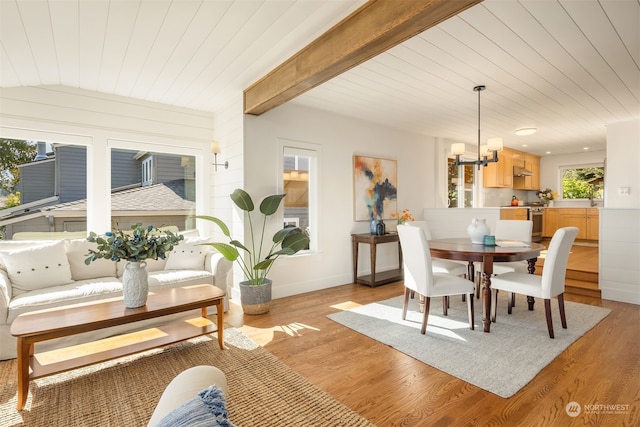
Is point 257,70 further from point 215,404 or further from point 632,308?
point 632,308

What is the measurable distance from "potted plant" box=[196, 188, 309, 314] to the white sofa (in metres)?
0.31

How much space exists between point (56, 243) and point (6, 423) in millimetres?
1806

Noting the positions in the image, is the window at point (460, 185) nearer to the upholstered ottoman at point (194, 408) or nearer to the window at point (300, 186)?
the window at point (300, 186)

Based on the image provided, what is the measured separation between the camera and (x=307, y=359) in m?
2.53

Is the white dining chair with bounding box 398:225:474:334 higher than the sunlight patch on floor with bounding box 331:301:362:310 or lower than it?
higher

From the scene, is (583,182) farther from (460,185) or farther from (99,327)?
(99,327)

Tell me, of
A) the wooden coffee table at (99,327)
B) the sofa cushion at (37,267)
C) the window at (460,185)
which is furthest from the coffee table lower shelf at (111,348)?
the window at (460,185)

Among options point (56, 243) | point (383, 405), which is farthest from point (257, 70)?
point (383, 405)

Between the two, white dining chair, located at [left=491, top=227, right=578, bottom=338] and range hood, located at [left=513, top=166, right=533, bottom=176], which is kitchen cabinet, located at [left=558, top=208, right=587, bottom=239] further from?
white dining chair, located at [left=491, top=227, right=578, bottom=338]

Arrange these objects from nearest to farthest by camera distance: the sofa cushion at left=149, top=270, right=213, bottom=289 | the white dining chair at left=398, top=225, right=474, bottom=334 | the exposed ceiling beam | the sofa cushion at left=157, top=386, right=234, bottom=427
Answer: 1. the sofa cushion at left=157, top=386, right=234, bottom=427
2. the exposed ceiling beam
3. the white dining chair at left=398, top=225, right=474, bottom=334
4. the sofa cushion at left=149, top=270, right=213, bottom=289

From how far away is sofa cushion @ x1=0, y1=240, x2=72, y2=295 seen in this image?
2.85m

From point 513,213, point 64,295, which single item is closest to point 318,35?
point 64,295

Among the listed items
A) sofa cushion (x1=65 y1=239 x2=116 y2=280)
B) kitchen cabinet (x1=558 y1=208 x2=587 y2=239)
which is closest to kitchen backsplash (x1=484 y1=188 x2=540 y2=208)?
kitchen cabinet (x1=558 y1=208 x2=587 y2=239)

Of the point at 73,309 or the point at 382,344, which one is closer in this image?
the point at 73,309
